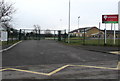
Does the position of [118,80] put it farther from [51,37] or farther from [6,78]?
[51,37]

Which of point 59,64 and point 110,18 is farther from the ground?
point 110,18

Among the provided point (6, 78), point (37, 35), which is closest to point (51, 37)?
point (37, 35)

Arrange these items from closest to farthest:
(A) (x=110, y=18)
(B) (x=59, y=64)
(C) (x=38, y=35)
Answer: (B) (x=59, y=64)
(A) (x=110, y=18)
(C) (x=38, y=35)

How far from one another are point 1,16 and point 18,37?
882 cm

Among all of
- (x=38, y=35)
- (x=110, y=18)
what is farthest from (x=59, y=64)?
(x=38, y=35)

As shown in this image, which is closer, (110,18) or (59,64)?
(59,64)

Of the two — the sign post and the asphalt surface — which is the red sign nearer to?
the sign post

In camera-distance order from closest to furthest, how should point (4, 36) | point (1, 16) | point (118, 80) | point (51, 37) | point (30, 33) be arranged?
point (118, 80), point (4, 36), point (1, 16), point (30, 33), point (51, 37)

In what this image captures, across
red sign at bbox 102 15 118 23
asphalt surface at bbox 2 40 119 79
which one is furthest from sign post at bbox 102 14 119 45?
asphalt surface at bbox 2 40 119 79

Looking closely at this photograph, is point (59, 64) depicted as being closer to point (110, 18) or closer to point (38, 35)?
point (110, 18)

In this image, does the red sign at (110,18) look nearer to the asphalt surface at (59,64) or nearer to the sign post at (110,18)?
the sign post at (110,18)

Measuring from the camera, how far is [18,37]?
2848 cm

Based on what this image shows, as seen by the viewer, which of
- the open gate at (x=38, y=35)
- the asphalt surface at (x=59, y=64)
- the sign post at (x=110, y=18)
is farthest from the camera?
the open gate at (x=38, y=35)

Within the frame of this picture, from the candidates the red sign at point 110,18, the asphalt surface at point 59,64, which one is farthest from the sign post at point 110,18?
the asphalt surface at point 59,64
